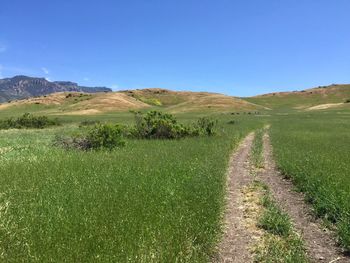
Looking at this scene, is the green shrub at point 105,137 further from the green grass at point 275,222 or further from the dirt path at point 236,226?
the green grass at point 275,222

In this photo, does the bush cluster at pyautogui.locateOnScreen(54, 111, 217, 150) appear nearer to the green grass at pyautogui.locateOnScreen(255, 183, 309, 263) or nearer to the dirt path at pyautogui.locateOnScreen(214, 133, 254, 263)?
the dirt path at pyautogui.locateOnScreen(214, 133, 254, 263)

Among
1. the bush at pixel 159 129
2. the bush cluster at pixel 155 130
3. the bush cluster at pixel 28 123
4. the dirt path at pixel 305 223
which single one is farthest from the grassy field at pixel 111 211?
the bush cluster at pixel 28 123

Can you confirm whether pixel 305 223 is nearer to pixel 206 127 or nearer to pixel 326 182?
pixel 326 182

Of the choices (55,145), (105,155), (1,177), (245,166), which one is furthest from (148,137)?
(1,177)

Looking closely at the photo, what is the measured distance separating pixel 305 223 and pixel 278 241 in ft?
7.80

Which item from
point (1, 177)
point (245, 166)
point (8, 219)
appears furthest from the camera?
point (245, 166)

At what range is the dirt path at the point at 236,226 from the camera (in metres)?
10.3

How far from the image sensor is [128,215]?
1186 cm

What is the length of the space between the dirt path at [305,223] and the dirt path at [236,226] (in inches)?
49.9

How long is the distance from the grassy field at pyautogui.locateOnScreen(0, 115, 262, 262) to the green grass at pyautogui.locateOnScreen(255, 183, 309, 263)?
1.25 meters

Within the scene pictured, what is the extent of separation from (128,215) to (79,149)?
2240cm

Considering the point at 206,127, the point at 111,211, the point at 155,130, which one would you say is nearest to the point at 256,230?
the point at 111,211

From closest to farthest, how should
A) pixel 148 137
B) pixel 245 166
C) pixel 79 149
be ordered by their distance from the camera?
pixel 245 166 < pixel 79 149 < pixel 148 137

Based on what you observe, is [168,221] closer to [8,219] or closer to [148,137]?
[8,219]
